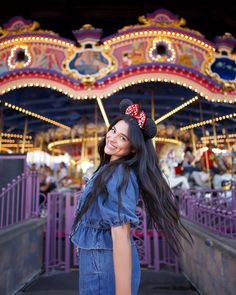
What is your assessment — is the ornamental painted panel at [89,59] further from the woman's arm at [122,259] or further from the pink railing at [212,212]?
the woman's arm at [122,259]

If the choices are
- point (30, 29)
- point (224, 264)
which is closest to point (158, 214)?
point (224, 264)

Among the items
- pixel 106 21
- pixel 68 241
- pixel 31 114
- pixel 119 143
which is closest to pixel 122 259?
pixel 119 143

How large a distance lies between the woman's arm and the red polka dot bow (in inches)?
25.3

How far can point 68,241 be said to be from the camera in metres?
5.09

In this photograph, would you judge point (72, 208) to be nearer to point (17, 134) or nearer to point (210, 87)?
point (210, 87)

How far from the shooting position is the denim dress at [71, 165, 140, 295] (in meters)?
1.42

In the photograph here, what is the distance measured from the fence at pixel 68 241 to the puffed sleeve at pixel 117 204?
376 cm

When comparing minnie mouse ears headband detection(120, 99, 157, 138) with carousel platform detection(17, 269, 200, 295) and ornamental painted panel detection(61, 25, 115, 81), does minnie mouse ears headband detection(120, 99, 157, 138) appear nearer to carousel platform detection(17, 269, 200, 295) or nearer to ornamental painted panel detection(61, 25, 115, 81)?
carousel platform detection(17, 269, 200, 295)

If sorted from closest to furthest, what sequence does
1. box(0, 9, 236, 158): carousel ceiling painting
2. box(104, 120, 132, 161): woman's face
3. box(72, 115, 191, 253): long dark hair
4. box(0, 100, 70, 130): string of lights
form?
1. box(72, 115, 191, 253): long dark hair
2. box(104, 120, 132, 161): woman's face
3. box(0, 9, 236, 158): carousel ceiling painting
4. box(0, 100, 70, 130): string of lights

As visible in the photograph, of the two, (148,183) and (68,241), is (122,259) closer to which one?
(148,183)

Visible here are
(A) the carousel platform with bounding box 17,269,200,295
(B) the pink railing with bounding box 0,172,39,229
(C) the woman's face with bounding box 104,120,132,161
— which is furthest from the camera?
(B) the pink railing with bounding box 0,172,39,229

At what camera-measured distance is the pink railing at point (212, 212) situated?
3.35m

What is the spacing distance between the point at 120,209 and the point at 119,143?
1.42ft

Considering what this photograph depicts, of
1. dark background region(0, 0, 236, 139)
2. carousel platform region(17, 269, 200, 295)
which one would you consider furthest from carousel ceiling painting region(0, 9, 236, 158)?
carousel platform region(17, 269, 200, 295)
